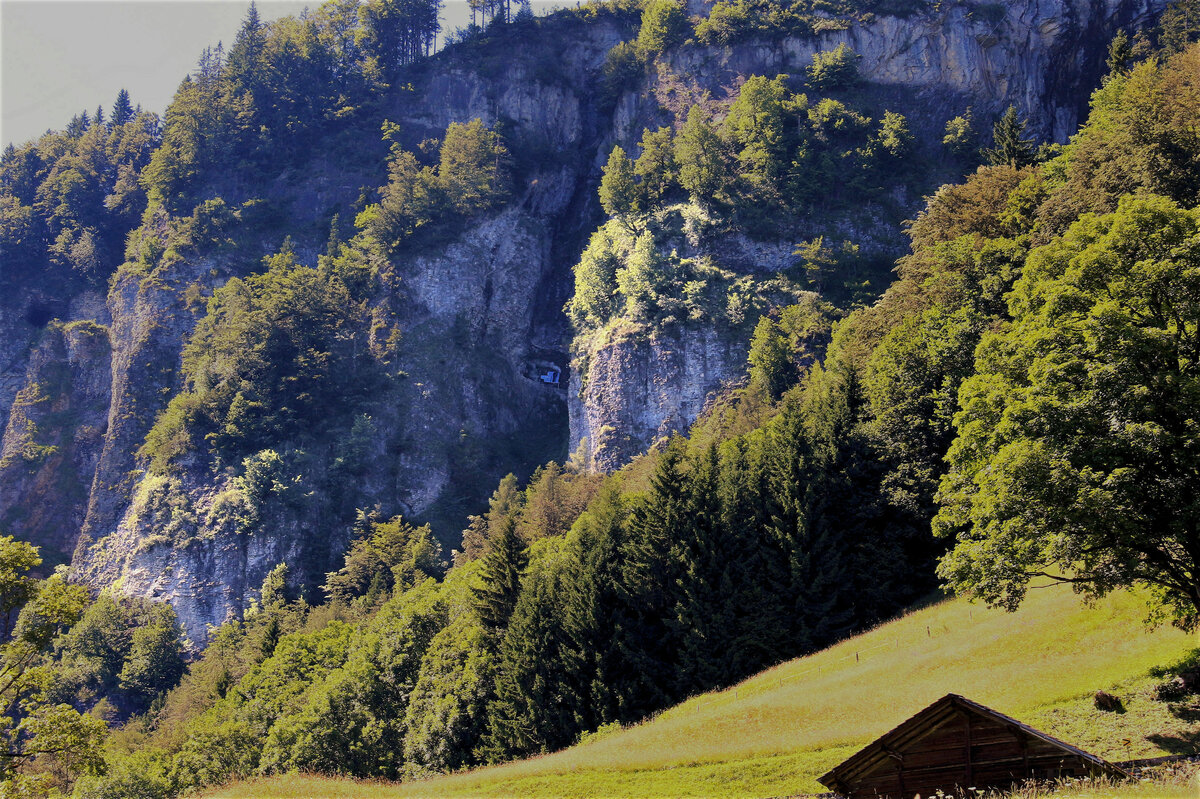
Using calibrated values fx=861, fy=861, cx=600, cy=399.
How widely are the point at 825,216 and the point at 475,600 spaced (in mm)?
46929

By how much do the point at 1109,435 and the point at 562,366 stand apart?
73.6m

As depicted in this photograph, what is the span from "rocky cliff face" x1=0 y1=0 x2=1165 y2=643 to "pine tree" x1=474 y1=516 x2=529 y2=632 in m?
25.9

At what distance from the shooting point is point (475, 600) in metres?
49.2

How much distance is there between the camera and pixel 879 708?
2858 cm

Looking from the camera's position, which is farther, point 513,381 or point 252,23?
point 252,23

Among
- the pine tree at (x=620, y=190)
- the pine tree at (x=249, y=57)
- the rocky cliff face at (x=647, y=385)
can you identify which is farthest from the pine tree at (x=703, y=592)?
the pine tree at (x=249, y=57)

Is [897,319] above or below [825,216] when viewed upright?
below

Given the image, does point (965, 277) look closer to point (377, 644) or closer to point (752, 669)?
point (752, 669)

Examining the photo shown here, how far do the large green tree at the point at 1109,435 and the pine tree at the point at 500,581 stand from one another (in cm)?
2869

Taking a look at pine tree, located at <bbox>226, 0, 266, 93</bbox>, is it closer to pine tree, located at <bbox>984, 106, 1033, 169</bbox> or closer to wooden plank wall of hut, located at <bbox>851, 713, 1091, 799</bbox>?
pine tree, located at <bbox>984, 106, 1033, 169</bbox>

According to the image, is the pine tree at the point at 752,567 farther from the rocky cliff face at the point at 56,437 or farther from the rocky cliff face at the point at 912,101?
the rocky cliff face at the point at 56,437

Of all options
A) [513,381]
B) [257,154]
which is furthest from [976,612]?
[257,154]

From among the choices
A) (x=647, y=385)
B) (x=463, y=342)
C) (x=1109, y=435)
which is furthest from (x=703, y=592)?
(x=463, y=342)

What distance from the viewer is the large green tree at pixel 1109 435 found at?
22.4m
